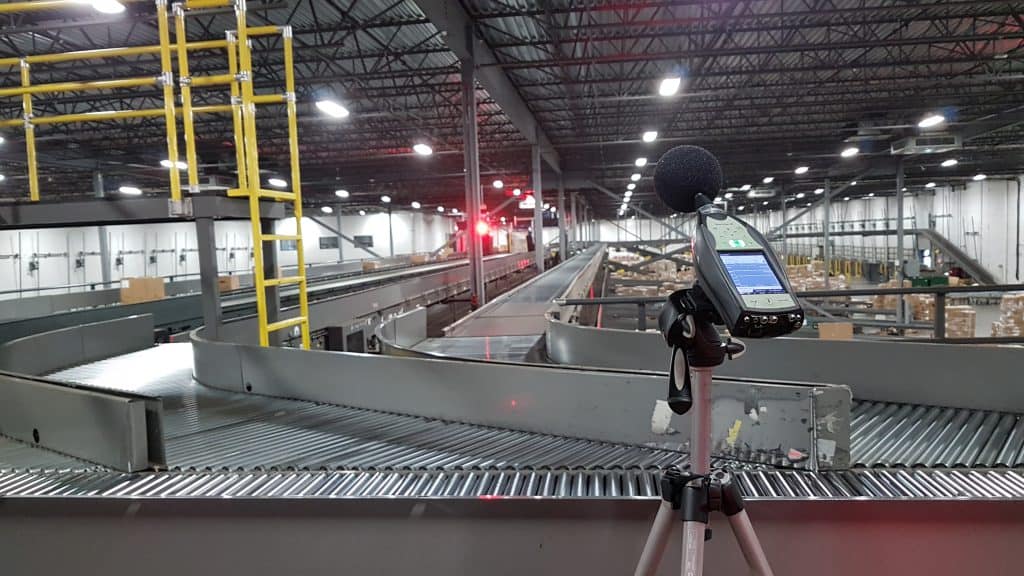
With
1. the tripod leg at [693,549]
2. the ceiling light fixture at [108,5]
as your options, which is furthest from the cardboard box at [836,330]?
the ceiling light fixture at [108,5]

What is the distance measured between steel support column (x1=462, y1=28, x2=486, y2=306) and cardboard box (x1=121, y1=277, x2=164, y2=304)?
5.28m

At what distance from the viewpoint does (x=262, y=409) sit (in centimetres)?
349

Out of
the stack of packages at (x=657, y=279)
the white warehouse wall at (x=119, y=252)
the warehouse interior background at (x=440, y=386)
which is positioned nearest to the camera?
the warehouse interior background at (x=440, y=386)

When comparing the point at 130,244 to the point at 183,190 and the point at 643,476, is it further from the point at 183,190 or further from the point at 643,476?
the point at 643,476

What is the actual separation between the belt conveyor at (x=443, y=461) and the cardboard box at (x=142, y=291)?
21.5ft

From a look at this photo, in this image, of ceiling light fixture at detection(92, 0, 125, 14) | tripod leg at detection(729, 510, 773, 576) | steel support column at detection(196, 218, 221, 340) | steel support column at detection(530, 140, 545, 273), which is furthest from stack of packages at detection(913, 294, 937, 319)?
ceiling light fixture at detection(92, 0, 125, 14)

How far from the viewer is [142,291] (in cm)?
929

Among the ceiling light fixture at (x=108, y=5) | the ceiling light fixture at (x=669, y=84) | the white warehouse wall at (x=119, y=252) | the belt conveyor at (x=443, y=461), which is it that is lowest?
the belt conveyor at (x=443, y=461)

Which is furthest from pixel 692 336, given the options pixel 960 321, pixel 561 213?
pixel 561 213

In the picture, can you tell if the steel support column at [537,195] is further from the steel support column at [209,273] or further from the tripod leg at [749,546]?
the tripod leg at [749,546]

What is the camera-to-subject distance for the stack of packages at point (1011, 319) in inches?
619

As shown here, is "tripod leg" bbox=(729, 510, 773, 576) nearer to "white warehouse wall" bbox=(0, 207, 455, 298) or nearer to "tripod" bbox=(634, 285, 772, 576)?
"tripod" bbox=(634, 285, 772, 576)

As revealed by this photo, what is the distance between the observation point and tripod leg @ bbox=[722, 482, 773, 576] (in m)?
1.18

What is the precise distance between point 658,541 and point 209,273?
4.54 m
